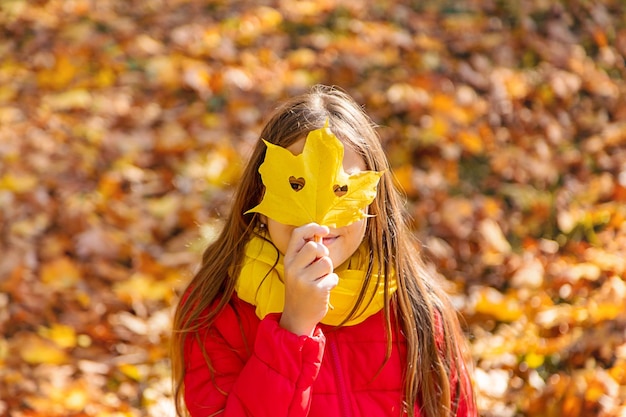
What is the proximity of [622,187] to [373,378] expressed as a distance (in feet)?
8.95

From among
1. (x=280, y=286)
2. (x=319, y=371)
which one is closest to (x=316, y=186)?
→ (x=280, y=286)

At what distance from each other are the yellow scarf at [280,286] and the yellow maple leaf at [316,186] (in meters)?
0.20

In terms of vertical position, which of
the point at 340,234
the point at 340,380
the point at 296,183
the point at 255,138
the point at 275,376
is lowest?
the point at 255,138

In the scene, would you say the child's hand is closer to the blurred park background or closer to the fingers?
the fingers

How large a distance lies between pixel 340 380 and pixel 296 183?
1.49 feet

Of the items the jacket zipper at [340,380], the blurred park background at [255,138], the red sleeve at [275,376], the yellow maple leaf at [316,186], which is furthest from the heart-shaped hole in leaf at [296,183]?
the blurred park background at [255,138]

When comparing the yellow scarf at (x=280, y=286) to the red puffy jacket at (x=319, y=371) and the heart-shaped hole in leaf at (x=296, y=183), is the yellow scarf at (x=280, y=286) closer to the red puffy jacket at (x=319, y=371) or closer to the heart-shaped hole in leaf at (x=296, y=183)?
the red puffy jacket at (x=319, y=371)

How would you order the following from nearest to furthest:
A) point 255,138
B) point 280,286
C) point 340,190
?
point 340,190 → point 280,286 → point 255,138

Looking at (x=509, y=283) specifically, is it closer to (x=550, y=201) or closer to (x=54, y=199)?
(x=550, y=201)

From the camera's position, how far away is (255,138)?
4656mm

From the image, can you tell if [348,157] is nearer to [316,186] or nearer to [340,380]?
[316,186]

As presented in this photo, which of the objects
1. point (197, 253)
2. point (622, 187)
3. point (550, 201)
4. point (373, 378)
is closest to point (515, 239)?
point (550, 201)

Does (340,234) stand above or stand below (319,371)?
above

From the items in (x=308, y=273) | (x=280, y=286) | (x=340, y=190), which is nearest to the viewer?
(x=308, y=273)
